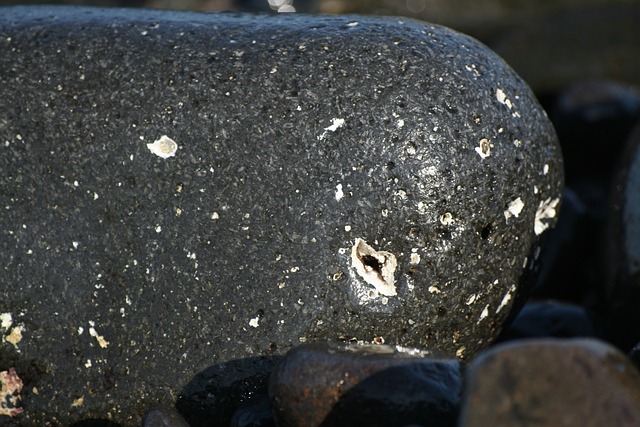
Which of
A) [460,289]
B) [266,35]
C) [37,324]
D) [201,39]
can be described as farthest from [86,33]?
[460,289]

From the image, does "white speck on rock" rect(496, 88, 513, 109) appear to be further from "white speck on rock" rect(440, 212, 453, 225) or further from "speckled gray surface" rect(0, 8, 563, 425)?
"white speck on rock" rect(440, 212, 453, 225)

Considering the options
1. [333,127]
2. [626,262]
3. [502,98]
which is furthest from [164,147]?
[626,262]

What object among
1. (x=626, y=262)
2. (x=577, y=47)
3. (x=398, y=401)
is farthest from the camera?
(x=577, y=47)

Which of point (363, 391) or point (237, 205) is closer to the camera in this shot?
point (363, 391)

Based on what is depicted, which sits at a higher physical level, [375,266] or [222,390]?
[375,266]

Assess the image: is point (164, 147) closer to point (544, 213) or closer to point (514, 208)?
point (514, 208)

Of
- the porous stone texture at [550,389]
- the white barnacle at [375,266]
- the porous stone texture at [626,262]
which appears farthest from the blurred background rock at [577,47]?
the porous stone texture at [550,389]

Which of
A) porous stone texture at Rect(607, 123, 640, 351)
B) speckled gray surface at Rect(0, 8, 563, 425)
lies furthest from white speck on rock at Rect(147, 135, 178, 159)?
porous stone texture at Rect(607, 123, 640, 351)

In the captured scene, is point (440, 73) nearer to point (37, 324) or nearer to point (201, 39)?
point (201, 39)
